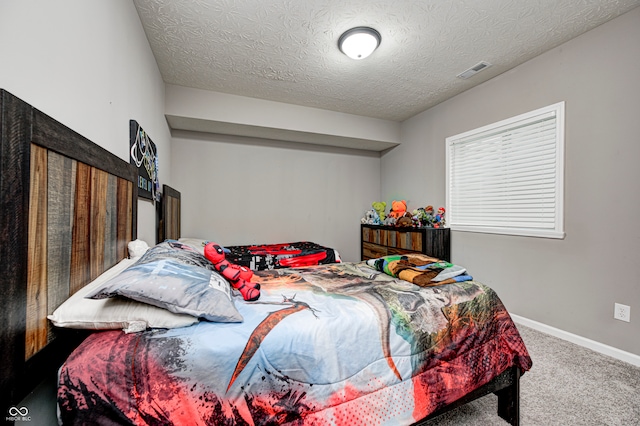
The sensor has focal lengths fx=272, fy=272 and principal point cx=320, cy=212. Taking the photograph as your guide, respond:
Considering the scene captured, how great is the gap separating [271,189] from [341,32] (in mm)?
2502

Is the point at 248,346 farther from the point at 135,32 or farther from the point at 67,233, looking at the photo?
the point at 135,32

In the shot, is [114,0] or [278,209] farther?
[278,209]

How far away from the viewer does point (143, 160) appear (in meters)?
2.09

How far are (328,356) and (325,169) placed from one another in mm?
3828

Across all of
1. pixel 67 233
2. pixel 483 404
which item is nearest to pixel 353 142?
pixel 483 404

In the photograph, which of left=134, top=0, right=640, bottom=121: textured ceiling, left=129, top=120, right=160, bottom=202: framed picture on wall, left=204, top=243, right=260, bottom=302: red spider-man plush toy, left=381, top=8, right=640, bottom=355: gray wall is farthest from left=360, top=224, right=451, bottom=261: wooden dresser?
left=129, top=120, right=160, bottom=202: framed picture on wall

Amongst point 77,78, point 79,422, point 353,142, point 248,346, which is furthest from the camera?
point 353,142

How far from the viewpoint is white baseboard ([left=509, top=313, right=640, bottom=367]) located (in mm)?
2062

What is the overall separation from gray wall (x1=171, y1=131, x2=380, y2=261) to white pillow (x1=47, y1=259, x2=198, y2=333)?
3066mm

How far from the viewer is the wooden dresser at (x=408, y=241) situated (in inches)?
136

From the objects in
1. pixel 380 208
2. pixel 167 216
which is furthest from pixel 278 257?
pixel 380 208

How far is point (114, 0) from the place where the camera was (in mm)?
1550

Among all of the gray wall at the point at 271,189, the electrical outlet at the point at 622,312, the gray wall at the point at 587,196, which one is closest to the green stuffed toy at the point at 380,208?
the gray wall at the point at 271,189

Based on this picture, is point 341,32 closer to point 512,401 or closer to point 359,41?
point 359,41
